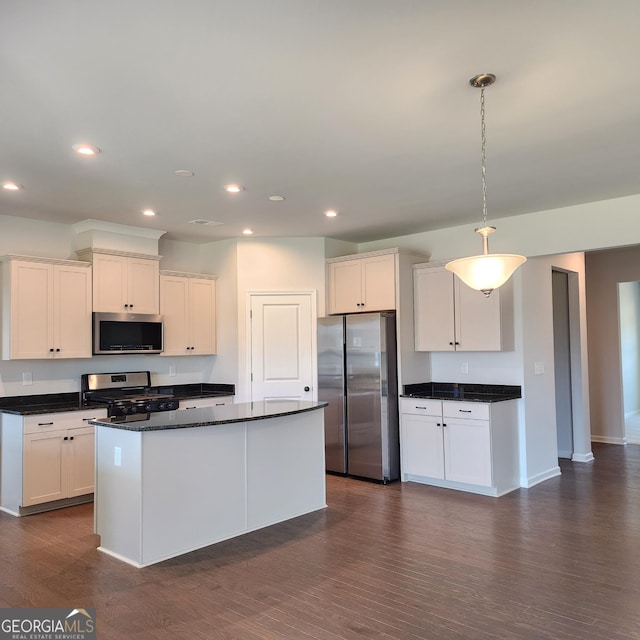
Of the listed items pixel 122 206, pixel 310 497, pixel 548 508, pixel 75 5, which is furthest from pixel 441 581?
pixel 122 206

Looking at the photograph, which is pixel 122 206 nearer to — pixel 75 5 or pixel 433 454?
pixel 75 5

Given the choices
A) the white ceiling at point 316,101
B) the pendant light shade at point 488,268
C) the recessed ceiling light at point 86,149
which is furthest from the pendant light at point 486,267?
the recessed ceiling light at point 86,149

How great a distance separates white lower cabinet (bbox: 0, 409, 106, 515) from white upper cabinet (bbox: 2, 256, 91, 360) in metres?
0.64

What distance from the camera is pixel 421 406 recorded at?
5.63 m

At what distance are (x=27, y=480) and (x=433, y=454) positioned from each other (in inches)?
147

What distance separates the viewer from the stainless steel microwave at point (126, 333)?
5.52 m

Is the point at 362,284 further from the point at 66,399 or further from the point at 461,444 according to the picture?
the point at 66,399

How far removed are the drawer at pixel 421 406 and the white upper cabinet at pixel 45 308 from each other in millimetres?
3235

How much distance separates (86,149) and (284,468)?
2.74 m

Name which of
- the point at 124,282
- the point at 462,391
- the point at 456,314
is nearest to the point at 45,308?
the point at 124,282

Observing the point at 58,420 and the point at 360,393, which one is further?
the point at 360,393

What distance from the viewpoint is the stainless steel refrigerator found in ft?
18.8

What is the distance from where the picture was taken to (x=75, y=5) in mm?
2123

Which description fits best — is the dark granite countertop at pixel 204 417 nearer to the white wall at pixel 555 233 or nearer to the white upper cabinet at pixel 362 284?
the white upper cabinet at pixel 362 284
